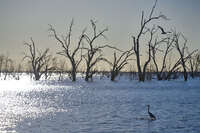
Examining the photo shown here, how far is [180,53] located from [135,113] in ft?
124

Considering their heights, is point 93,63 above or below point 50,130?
above

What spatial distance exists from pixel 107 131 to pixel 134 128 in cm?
103

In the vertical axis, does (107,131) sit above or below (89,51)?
below

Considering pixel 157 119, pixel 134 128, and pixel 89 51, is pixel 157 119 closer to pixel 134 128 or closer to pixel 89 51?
pixel 134 128

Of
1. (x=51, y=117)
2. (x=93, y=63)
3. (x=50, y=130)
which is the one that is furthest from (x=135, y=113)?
(x=93, y=63)

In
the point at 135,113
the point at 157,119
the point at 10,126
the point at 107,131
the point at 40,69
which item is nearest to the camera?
the point at 107,131

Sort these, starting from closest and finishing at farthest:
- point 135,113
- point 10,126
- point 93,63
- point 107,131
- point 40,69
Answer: point 107,131 → point 10,126 → point 135,113 → point 93,63 → point 40,69

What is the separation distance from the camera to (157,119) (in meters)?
14.1

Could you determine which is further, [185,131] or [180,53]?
[180,53]

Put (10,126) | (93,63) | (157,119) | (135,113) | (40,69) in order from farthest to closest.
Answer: (40,69), (93,63), (135,113), (157,119), (10,126)

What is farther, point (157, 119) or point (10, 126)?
point (157, 119)

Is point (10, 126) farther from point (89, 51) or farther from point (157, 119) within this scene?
point (89, 51)

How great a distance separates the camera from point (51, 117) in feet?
48.9

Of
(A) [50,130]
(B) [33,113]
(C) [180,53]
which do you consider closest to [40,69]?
(C) [180,53]
